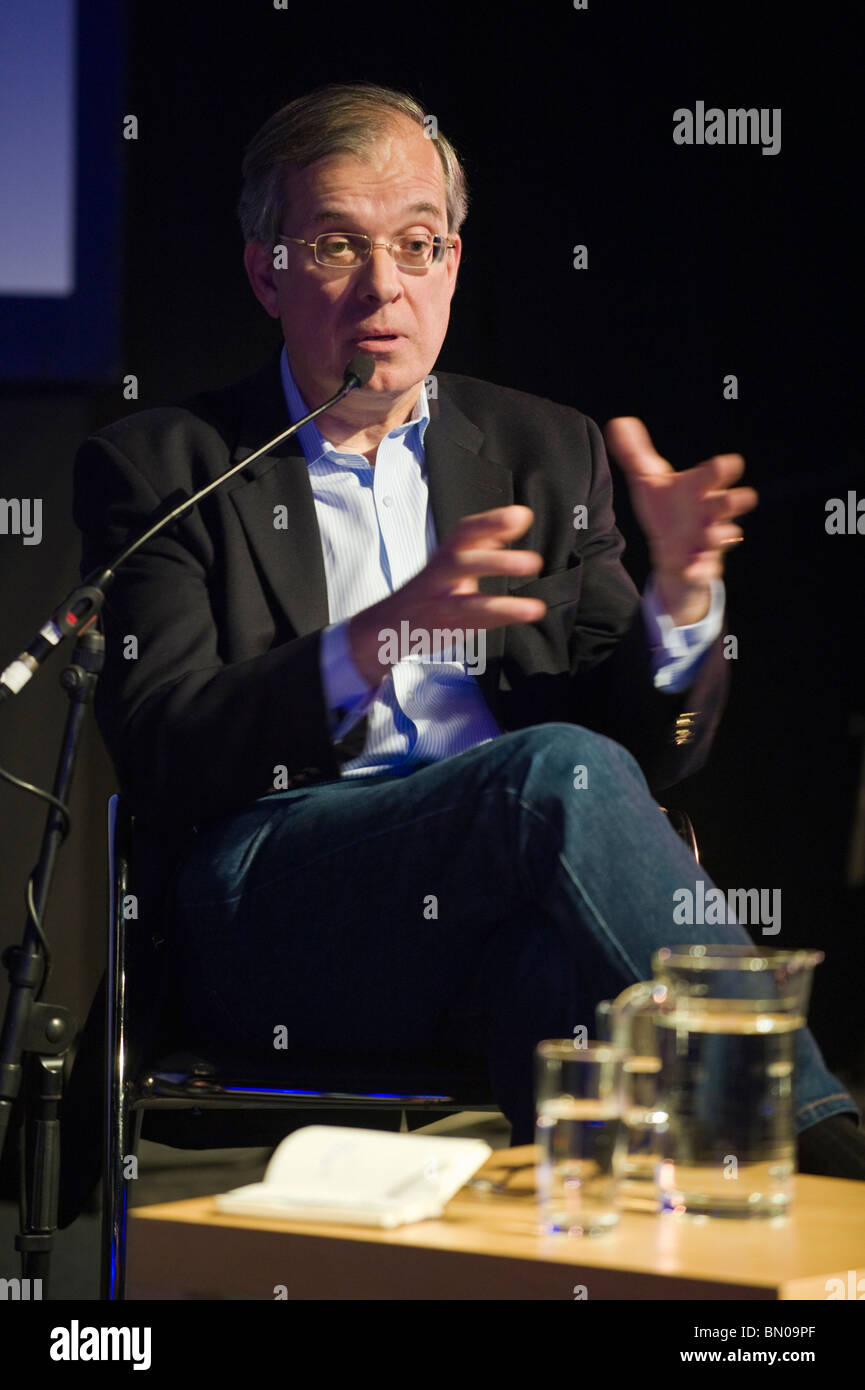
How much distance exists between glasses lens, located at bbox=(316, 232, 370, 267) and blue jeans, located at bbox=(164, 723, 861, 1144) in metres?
0.67

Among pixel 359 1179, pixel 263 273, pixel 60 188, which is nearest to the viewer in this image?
pixel 359 1179

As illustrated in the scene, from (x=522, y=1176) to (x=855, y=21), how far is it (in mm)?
2304

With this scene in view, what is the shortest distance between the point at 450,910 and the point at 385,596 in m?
0.39

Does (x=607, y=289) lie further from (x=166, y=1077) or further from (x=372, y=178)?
(x=166, y=1077)

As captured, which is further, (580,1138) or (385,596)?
(385,596)

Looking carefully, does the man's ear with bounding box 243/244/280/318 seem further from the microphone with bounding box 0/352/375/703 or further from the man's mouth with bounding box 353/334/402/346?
the microphone with bounding box 0/352/375/703

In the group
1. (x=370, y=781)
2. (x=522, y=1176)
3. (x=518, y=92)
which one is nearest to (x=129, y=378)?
(x=518, y=92)

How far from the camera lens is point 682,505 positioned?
5.14 feet

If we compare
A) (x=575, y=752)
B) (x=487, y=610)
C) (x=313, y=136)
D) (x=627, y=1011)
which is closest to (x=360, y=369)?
(x=313, y=136)

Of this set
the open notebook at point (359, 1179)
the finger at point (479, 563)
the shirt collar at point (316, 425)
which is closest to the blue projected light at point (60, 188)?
the shirt collar at point (316, 425)

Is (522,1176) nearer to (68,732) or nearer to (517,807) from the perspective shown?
(517,807)

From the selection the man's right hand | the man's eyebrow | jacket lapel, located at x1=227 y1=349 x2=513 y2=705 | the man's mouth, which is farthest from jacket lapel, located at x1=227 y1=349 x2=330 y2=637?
the man's right hand

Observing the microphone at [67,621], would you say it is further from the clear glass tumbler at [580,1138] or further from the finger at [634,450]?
the clear glass tumbler at [580,1138]

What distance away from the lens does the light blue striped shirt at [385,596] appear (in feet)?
5.67
